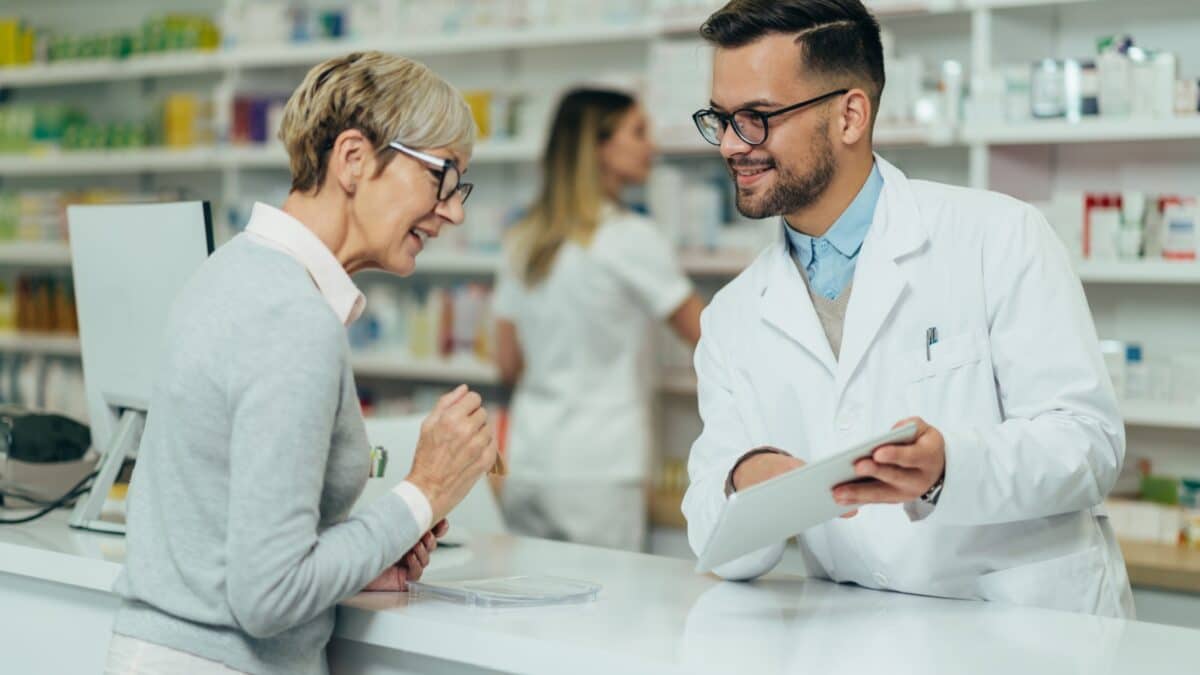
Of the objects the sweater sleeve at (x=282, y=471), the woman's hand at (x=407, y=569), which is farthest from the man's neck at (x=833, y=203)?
the sweater sleeve at (x=282, y=471)

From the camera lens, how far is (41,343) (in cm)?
632

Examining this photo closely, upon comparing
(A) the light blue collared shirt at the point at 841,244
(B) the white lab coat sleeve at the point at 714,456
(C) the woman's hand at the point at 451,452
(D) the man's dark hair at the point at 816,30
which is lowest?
(B) the white lab coat sleeve at the point at 714,456

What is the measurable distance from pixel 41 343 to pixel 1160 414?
4.74 meters

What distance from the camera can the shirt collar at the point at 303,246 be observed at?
183cm

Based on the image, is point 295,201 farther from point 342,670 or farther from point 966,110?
point 966,110

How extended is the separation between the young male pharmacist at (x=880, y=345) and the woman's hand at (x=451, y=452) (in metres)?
0.39

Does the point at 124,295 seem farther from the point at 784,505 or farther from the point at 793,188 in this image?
the point at 784,505

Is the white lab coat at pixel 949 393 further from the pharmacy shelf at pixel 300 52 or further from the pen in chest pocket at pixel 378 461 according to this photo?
the pharmacy shelf at pixel 300 52

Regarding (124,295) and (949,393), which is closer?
(949,393)

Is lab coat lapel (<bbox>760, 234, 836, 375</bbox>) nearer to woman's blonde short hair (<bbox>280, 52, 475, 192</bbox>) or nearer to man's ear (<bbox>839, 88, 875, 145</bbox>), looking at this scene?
man's ear (<bbox>839, 88, 875, 145</bbox>)

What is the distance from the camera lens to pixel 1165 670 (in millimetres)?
1667

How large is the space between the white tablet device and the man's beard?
0.59m

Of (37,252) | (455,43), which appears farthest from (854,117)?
(37,252)

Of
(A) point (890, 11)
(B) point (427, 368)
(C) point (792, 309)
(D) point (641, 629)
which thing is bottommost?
Result: (B) point (427, 368)
